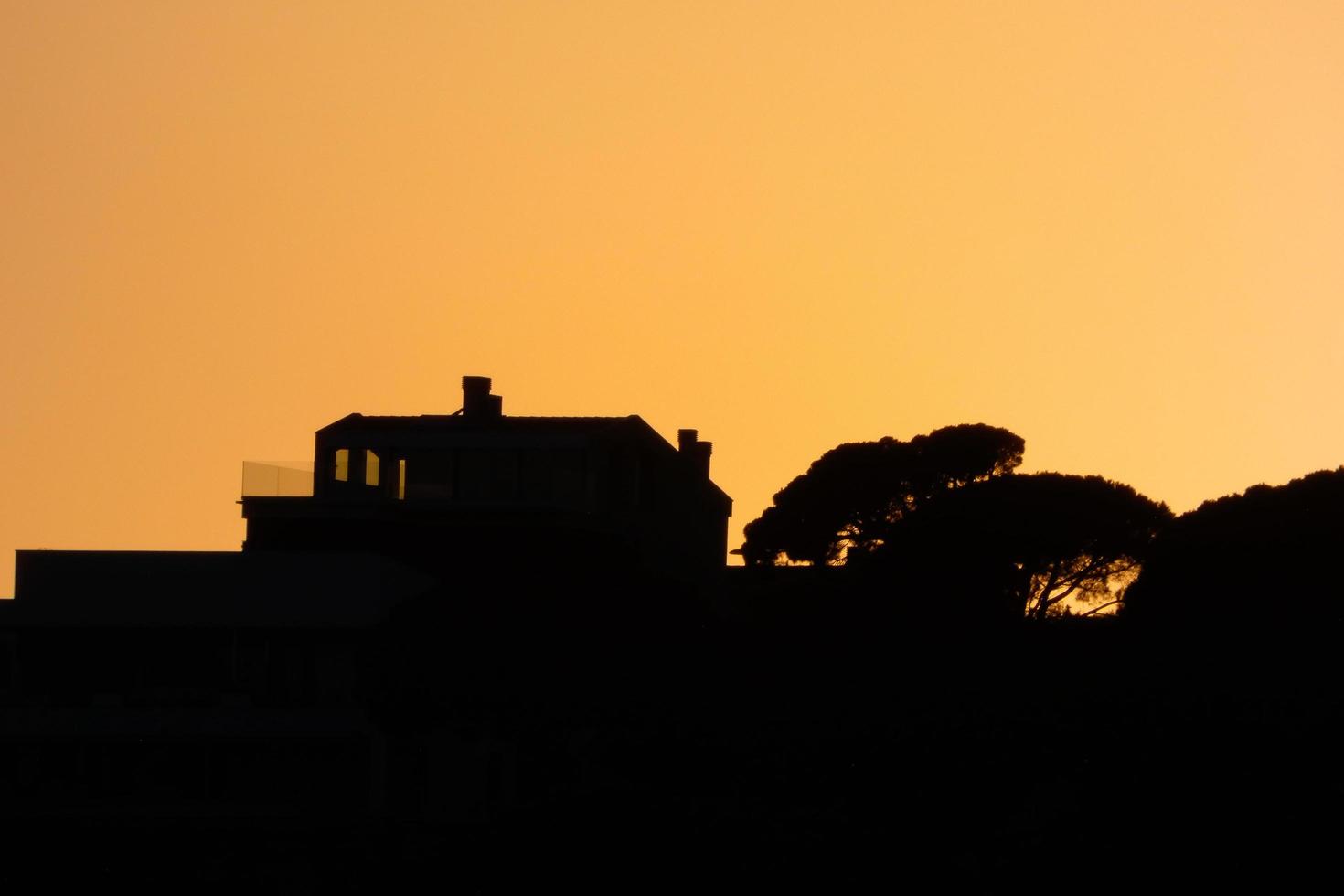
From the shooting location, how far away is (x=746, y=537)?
302 feet

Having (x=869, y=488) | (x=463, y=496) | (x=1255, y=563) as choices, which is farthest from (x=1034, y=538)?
(x=463, y=496)

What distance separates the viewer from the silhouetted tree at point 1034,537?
83.6m

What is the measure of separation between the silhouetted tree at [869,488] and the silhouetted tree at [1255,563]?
14.8 meters

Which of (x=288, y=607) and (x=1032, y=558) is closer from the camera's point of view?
(x=288, y=607)

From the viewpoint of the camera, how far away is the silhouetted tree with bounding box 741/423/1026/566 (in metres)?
90.6

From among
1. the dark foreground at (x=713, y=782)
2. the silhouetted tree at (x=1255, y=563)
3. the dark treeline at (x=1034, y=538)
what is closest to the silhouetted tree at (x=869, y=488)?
the dark treeline at (x=1034, y=538)

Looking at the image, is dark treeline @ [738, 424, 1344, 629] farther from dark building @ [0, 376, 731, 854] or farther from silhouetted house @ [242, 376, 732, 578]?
dark building @ [0, 376, 731, 854]

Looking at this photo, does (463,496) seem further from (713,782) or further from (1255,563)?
(1255,563)

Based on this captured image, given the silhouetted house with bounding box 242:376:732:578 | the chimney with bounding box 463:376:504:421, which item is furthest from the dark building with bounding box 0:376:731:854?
the chimney with bounding box 463:376:504:421

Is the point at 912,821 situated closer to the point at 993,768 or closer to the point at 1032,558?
the point at 993,768

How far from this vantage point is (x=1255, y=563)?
240 ft

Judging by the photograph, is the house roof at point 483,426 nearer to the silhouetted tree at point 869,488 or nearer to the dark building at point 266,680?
the dark building at point 266,680

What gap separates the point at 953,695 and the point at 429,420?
17.7 metres

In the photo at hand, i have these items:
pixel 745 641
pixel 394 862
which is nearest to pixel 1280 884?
pixel 394 862
